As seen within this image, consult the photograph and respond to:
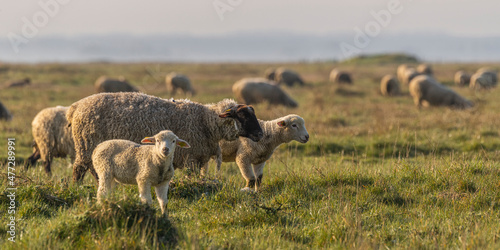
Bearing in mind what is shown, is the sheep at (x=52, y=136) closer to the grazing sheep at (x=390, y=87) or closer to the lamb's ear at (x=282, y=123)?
the lamb's ear at (x=282, y=123)

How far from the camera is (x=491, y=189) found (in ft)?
23.4

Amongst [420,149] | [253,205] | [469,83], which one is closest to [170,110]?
[253,205]

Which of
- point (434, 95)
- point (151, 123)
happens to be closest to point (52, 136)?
point (151, 123)

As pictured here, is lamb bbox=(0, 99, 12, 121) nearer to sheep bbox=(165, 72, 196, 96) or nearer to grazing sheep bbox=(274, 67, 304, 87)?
sheep bbox=(165, 72, 196, 96)

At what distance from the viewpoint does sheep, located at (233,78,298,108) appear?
955 inches

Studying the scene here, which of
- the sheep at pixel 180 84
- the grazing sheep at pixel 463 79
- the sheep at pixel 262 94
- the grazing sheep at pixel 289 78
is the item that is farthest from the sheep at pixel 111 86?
the grazing sheep at pixel 463 79

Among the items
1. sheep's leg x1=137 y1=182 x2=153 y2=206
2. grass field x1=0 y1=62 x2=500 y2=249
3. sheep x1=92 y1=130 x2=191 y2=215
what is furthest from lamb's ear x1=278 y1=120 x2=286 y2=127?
sheep's leg x1=137 y1=182 x2=153 y2=206

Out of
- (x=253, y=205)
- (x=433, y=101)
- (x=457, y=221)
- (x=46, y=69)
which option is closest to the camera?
(x=457, y=221)

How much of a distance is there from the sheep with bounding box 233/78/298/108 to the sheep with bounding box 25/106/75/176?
14.4 meters

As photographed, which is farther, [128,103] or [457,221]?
[128,103]

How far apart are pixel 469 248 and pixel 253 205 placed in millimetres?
2636

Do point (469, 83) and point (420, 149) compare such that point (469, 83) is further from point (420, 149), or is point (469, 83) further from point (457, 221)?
point (457, 221)

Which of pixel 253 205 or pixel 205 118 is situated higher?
pixel 205 118

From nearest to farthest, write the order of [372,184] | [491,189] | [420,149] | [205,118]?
[491,189], [372,184], [205,118], [420,149]
